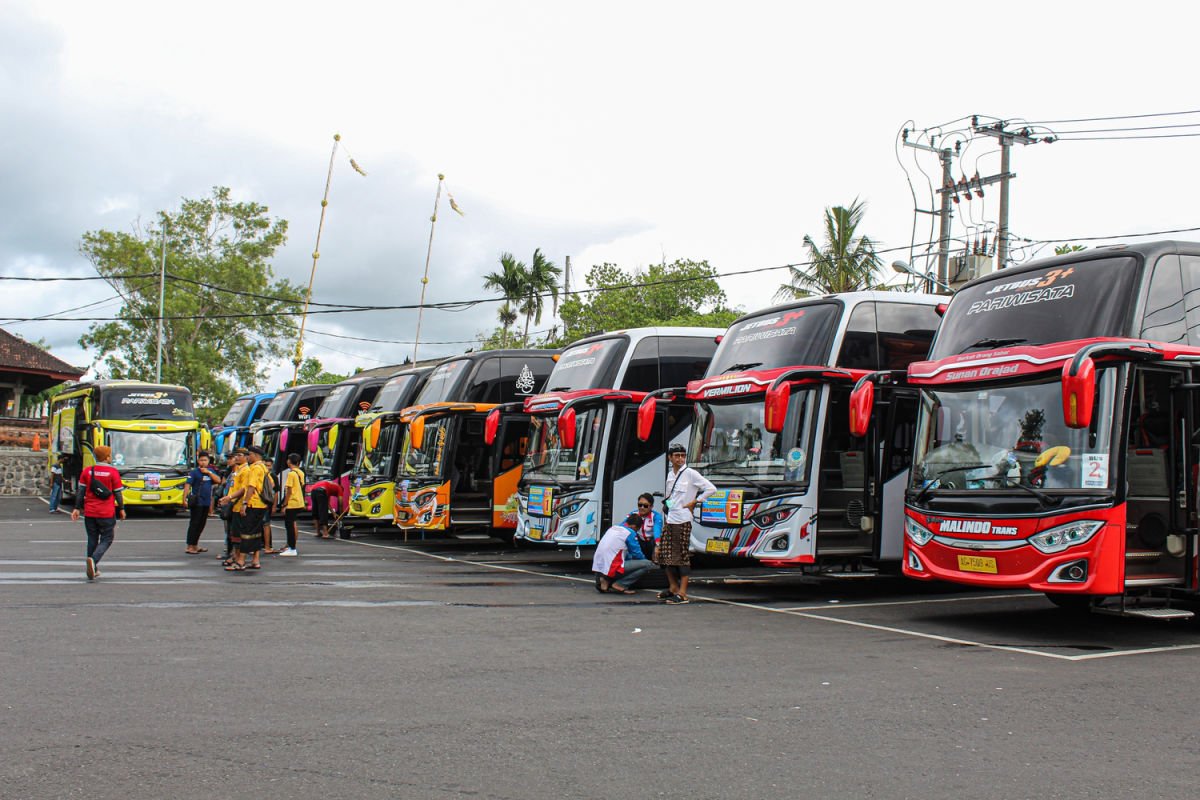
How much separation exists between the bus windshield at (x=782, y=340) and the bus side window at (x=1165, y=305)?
4014 mm

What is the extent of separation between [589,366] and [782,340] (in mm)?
4507

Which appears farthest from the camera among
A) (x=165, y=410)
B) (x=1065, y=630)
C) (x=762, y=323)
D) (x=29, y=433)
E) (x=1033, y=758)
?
(x=29, y=433)

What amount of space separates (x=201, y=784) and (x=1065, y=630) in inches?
342

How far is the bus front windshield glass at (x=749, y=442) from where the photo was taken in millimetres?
12812

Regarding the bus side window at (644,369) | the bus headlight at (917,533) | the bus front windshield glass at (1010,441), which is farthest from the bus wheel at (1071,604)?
the bus side window at (644,369)

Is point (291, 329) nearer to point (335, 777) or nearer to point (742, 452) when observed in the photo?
point (742, 452)

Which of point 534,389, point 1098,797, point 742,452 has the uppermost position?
point 534,389

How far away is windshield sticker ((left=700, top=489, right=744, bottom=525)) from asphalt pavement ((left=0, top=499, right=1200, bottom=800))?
1084 millimetres

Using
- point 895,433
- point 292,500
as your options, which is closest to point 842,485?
point 895,433

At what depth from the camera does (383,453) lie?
22.5 metres

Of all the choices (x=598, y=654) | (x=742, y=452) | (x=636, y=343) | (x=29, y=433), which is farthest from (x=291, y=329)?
(x=598, y=654)

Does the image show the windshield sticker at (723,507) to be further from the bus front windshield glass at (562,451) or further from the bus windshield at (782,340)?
the bus front windshield glass at (562,451)

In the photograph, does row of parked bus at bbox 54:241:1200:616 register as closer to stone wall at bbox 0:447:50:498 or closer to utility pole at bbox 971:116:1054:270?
utility pole at bbox 971:116:1054:270

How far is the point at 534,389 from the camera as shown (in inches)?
846
